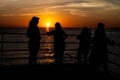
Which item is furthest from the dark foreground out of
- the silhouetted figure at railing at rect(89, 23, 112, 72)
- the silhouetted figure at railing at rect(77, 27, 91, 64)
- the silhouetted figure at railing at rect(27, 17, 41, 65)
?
the silhouetted figure at railing at rect(77, 27, 91, 64)

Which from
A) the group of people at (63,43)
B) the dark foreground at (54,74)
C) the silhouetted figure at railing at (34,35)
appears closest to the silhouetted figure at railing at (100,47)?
the group of people at (63,43)

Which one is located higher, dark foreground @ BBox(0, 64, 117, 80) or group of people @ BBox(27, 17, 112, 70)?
group of people @ BBox(27, 17, 112, 70)

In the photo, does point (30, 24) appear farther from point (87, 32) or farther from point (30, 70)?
point (87, 32)

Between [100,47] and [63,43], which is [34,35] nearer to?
[63,43]

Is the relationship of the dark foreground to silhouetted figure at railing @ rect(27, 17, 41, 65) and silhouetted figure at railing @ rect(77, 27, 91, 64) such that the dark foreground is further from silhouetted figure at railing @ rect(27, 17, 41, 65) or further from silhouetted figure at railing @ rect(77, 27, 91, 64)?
silhouetted figure at railing @ rect(77, 27, 91, 64)

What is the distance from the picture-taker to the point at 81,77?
27.0ft

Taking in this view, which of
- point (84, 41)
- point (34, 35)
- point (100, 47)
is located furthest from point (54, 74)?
point (84, 41)

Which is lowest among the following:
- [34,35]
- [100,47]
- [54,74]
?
[54,74]

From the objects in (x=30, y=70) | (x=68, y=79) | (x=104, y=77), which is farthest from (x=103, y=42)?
(x=30, y=70)

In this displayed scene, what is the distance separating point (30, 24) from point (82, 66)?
2403mm

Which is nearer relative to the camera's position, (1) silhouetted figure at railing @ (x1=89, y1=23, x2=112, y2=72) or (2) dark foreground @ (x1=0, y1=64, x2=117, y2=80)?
(2) dark foreground @ (x1=0, y1=64, x2=117, y2=80)

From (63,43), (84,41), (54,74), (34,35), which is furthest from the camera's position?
(84,41)

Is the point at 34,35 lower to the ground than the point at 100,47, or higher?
higher

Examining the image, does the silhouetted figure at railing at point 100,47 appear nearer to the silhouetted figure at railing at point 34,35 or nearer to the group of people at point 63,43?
the group of people at point 63,43
